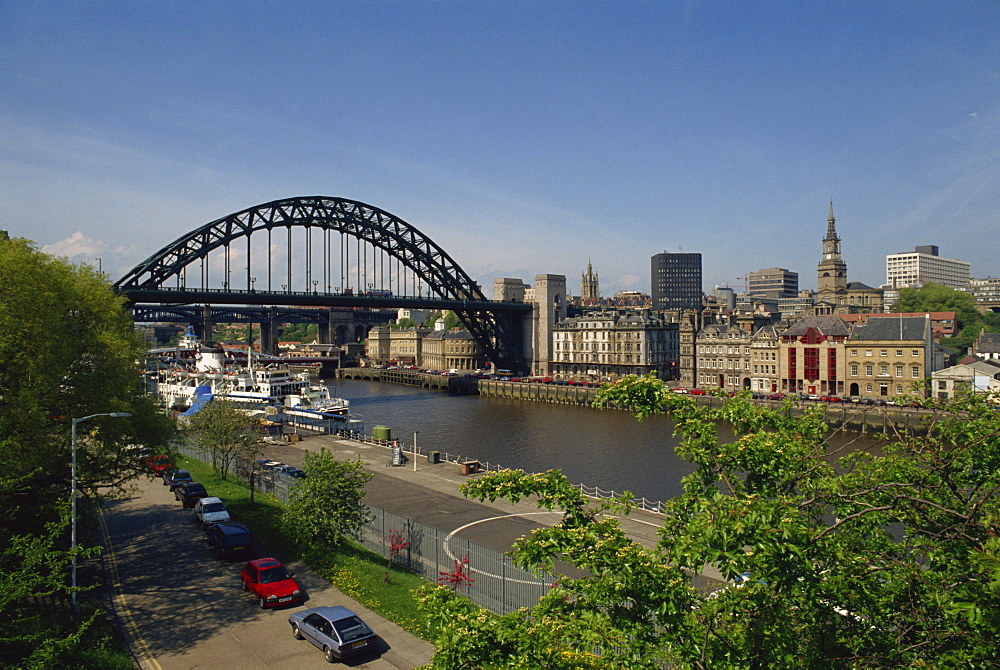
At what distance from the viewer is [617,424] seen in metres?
64.5

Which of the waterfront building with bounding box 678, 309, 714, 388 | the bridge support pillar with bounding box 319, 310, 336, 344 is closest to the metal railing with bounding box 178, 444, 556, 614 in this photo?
the waterfront building with bounding box 678, 309, 714, 388

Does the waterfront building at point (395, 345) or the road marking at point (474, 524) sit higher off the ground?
the waterfront building at point (395, 345)

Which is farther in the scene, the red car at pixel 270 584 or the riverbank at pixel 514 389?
the riverbank at pixel 514 389

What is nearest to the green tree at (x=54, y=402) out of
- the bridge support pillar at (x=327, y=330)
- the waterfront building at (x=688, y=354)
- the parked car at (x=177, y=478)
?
the parked car at (x=177, y=478)

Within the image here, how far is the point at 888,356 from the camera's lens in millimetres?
66875

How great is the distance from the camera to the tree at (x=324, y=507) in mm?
21812

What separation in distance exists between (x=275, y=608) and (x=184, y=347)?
82.1m

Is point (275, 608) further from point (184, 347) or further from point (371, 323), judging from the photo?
point (371, 323)

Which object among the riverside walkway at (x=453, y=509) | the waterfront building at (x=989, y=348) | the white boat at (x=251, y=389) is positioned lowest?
the riverside walkway at (x=453, y=509)

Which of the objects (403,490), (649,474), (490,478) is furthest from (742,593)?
(649,474)

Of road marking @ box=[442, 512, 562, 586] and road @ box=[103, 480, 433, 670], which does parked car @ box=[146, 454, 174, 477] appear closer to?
road @ box=[103, 480, 433, 670]

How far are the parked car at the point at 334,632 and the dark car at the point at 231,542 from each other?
258 inches

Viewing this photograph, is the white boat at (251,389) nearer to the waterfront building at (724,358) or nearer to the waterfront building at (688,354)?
the waterfront building at (724,358)

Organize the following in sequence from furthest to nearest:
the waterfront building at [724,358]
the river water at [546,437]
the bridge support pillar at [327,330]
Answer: the bridge support pillar at [327,330]
the waterfront building at [724,358]
the river water at [546,437]
